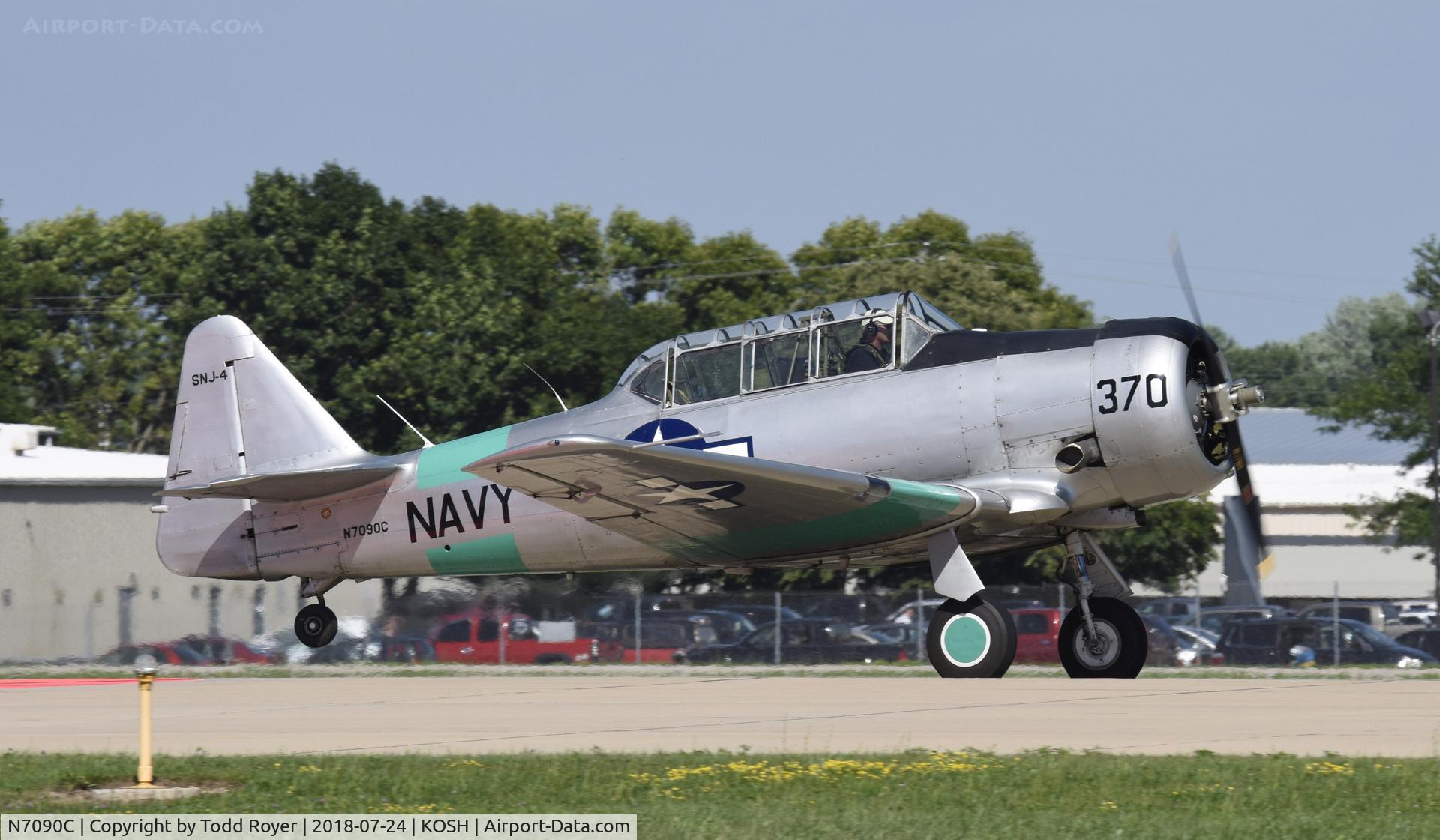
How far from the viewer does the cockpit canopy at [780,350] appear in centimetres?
1476

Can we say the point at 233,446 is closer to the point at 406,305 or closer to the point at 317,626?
the point at 317,626

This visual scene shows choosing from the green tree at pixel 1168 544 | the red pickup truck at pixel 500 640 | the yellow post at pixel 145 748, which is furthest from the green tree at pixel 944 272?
the yellow post at pixel 145 748

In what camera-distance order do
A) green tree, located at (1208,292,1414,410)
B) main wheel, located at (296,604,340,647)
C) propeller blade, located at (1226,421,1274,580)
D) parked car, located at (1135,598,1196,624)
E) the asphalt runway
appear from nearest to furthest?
1. the asphalt runway
2. propeller blade, located at (1226,421,1274,580)
3. main wheel, located at (296,604,340,647)
4. parked car, located at (1135,598,1196,624)
5. green tree, located at (1208,292,1414,410)

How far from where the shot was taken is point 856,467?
14.6 m

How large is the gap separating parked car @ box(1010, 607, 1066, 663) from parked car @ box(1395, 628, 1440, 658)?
4721mm

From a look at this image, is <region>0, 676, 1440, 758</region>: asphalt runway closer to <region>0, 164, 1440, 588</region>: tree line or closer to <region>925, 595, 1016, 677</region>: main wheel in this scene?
<region>925, 595, 1016, 677</region>: main wheel

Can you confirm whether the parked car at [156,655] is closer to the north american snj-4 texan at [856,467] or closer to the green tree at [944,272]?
the north american snj-4 texan at [856,467]

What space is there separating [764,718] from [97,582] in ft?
55.8

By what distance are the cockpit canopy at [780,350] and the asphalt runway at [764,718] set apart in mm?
2758

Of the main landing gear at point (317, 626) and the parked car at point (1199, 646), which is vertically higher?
the main landing gear at point (317, 626)

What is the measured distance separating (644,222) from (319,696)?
5962 cm

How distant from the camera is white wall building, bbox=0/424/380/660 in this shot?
23.1m

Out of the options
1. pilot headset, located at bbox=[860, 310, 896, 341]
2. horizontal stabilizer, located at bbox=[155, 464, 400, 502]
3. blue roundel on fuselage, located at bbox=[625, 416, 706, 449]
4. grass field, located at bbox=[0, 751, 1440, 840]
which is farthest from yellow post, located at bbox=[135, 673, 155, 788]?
horizontal stabilizer, located at bbox=[155, 464, 400, 502]

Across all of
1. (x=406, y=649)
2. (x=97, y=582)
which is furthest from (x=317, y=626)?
(x=97, y=582)
